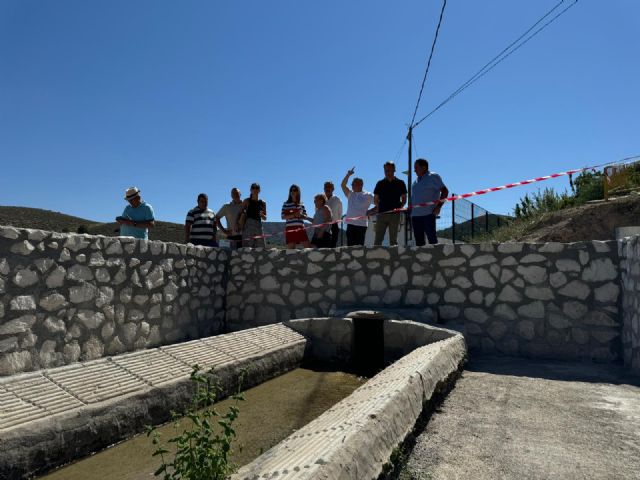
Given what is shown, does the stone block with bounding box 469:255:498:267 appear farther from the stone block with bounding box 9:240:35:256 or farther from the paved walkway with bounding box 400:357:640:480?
the stone block with bounding box 9:240:35:256

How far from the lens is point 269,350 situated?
4891mm

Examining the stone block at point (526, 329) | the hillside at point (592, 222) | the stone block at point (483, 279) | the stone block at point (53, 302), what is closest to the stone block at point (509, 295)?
the stone block at point (483, 279)

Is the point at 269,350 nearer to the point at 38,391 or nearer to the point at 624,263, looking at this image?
the point at 38,391

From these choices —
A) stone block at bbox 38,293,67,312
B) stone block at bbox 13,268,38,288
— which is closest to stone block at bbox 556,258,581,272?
stone block at bbox 38,293,67,312

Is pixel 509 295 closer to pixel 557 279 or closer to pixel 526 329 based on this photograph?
pixel 526 329

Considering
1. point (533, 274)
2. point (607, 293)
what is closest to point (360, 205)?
point (533, 274)

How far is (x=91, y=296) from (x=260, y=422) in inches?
104

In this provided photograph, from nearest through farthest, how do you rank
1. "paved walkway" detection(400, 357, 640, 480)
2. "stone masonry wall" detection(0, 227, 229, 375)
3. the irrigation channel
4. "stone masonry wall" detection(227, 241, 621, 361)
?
1. "paved walkway" detection(400, 357, 640, 480)
2. the irrigation channel
3. "stone masonry wall" detection(0, 227, 229, 375)
4. "stone masonry wall" detection(227, 241, 621, 361)

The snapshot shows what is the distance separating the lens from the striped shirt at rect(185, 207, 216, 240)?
7742mm

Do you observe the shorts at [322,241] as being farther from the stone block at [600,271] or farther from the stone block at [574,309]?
the stone block at [600,271]

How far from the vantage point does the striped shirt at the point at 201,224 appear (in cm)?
774

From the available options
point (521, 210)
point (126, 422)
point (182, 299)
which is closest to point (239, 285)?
point (182, 299)

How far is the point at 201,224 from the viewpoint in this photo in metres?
7.75

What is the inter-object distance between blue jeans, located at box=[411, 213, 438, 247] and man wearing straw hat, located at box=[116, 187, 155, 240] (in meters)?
3.81
